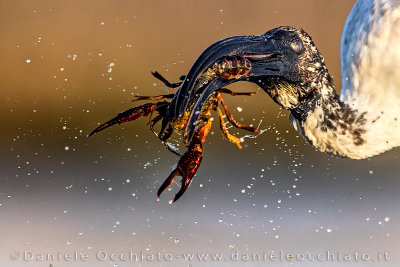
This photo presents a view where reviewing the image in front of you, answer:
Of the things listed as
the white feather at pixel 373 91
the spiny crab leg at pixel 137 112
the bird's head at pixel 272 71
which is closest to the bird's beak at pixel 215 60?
the bird's head at pixel 272 71

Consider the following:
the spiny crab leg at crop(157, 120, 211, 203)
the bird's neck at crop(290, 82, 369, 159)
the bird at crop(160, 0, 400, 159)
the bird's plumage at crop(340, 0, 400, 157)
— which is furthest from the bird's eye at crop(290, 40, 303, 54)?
the spiny crab leg at crop(157, 120, 211, 203)

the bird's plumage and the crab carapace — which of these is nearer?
the crab carapace

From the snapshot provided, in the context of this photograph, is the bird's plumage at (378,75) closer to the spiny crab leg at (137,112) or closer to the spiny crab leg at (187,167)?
the spiny crab leg at (187,167)

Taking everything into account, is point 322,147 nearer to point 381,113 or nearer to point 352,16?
point 381,113

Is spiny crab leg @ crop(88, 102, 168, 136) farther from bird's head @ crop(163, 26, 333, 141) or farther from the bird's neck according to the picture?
the bird's neck

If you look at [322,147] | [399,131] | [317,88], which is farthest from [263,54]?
[399,131]
